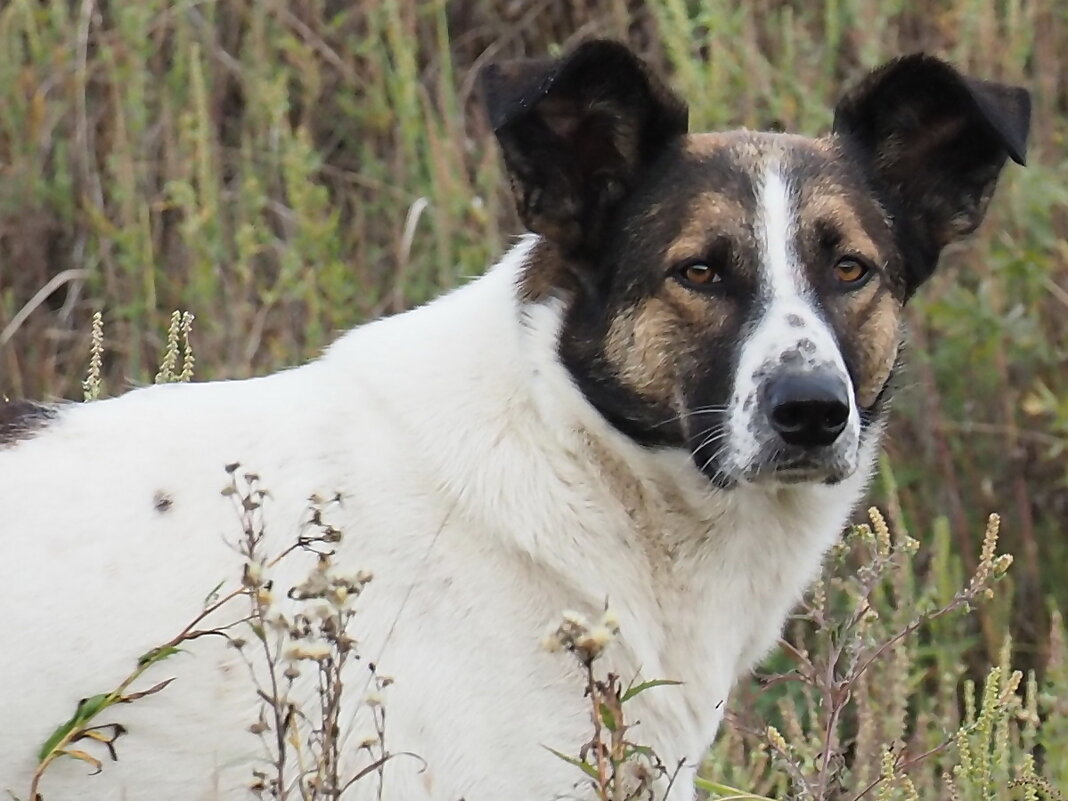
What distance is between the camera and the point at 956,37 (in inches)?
251

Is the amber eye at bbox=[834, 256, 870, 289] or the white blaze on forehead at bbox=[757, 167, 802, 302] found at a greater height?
the white blaze on forehead at bbox=[757, 167, 802, 302]

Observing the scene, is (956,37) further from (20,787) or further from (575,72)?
(20,787)

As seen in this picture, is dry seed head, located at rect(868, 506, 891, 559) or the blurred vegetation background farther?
the blurred vegetation background

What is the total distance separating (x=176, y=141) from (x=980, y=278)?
300 cm

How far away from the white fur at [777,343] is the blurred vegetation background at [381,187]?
1.95m

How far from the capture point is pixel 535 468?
301cm

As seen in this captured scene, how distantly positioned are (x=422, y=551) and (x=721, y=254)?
77 cm

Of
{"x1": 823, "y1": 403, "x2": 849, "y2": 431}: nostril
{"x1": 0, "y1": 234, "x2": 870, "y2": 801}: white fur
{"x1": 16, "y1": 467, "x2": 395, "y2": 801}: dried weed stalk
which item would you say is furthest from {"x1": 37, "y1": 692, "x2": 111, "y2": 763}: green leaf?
{"x1": 823, "y1": 403, "x2": 849, "y2": 431}: nostril

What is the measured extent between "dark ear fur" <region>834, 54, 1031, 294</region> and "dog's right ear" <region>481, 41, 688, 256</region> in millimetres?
438

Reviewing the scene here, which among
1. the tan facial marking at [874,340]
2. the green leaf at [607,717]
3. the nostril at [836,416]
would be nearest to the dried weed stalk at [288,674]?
the green leaf at [607,717]

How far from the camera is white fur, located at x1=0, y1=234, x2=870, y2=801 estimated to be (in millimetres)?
2734

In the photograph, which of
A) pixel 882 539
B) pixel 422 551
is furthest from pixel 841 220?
pixel 422 551

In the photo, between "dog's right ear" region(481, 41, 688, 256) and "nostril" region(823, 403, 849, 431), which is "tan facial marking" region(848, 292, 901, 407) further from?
"dog's right ear" region(481, 41, 688, 256)

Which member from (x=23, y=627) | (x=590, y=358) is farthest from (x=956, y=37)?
(x=23, y=627)
